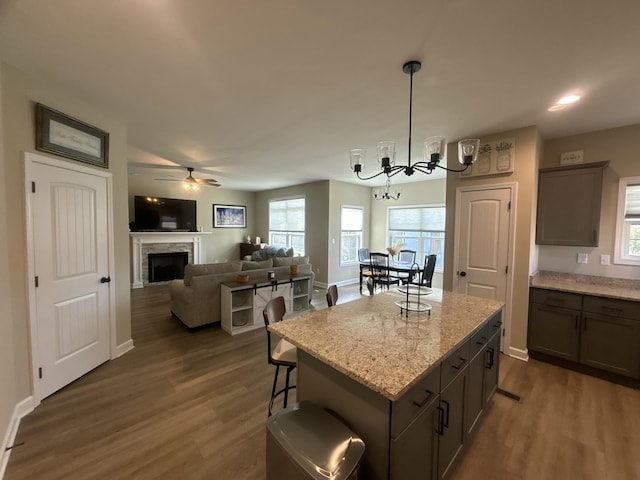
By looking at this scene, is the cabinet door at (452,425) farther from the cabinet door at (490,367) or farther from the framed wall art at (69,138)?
the framed wall art at (69,138)

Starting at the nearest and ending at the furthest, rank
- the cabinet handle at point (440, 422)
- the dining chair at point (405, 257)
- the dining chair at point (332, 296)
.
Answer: the cabinet handle at point (440, 422) < the dining chair at point (332, 296) < the dining chair at point (405, 257)

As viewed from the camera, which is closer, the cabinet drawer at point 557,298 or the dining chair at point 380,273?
the cabinet drawer at point 557,298

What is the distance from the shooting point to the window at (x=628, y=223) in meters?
2.88

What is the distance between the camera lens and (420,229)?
21.3 feet

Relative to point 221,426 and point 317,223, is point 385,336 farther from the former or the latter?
point 317,223

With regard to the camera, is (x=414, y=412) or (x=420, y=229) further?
(x=420, y=229)

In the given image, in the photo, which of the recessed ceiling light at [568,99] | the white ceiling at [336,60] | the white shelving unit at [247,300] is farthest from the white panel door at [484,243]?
the white shelving unit at [247,300]

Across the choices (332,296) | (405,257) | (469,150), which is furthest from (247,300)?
(405,257)

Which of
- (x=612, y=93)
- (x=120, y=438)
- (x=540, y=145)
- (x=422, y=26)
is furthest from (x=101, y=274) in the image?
(x=540, y=145)

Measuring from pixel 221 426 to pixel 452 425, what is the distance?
64.8 inches

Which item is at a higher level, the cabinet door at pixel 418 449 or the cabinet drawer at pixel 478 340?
the cabinet drawer at pixel 478 340

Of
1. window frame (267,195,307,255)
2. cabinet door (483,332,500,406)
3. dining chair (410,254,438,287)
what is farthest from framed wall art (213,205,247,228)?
cabinet door (483,332,500,406)

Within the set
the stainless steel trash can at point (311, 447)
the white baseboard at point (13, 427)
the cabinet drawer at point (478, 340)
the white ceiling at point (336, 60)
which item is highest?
the white ceiling at point (336, 60)

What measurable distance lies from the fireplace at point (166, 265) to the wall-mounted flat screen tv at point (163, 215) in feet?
2.19
